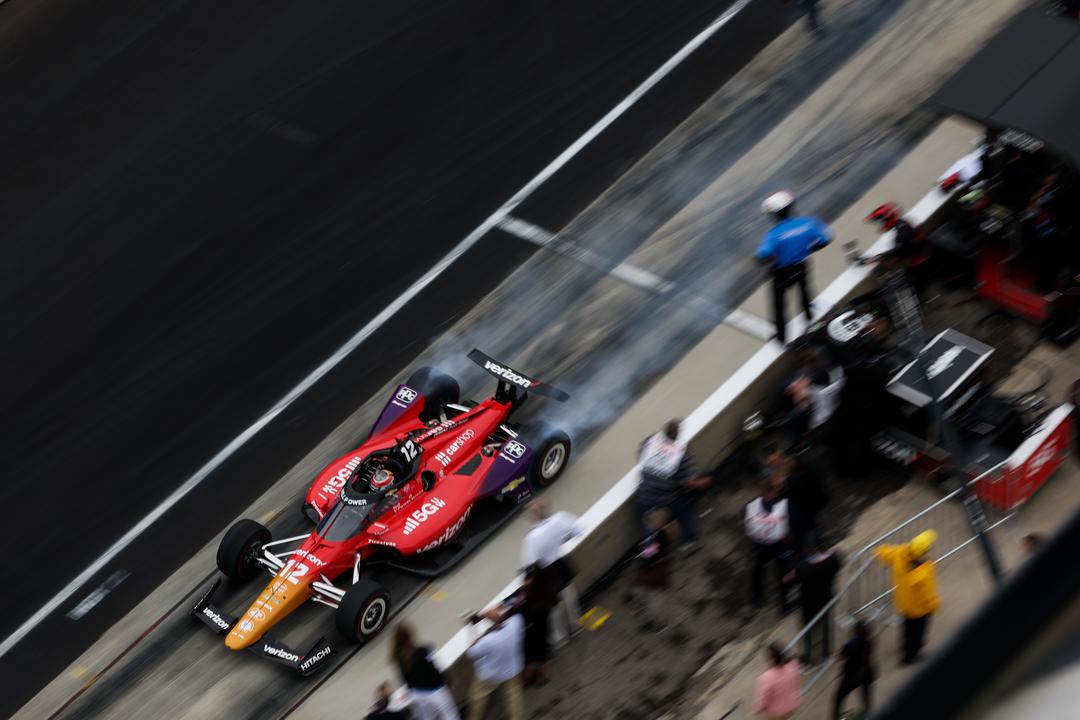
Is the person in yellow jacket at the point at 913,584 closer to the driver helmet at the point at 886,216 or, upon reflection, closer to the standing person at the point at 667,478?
the standing person at the point at 667,478

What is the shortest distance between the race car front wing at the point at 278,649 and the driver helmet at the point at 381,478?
143 centimetres

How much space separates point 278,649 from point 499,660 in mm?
2381

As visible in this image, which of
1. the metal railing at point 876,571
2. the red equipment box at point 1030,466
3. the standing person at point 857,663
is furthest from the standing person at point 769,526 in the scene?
the red equipment box at point 1030,466

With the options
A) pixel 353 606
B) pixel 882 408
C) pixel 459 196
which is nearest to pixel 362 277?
pixel 459 196

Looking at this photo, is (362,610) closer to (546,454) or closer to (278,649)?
(278,649)

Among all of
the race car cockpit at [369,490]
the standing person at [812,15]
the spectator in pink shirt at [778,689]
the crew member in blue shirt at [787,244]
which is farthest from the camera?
the standing person at [812,15]

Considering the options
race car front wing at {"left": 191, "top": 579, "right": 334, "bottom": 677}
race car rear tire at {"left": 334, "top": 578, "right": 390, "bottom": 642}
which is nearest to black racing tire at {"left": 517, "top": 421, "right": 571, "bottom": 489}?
race car rear tire at {"left": 334, "top": 578, "right": 390, "bottom": 642}

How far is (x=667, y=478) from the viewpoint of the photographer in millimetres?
12859

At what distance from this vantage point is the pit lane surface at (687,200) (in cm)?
1557

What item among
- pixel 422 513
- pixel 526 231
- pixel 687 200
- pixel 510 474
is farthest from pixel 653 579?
pixel 687 200

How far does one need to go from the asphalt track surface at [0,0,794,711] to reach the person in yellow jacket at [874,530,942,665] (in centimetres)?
641

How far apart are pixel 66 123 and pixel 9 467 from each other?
544cm

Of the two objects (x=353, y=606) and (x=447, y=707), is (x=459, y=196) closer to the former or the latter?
(x=353, y=606)

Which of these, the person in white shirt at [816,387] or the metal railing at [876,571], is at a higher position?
the person in white shirt at [816,387]
